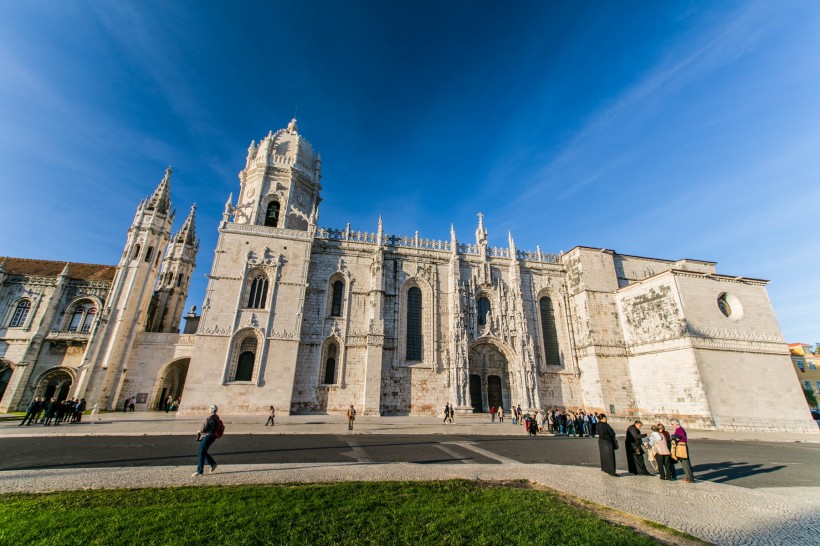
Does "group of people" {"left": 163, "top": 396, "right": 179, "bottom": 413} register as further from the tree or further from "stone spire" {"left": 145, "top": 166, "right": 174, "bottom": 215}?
the tree

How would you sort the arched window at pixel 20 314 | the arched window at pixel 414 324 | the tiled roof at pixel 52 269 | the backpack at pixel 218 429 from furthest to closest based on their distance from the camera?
the tiled roof at pixel 52 269, the arched window at pixel 20 314, the arched window at pixel 414 324, the backpack at pixel 218 429

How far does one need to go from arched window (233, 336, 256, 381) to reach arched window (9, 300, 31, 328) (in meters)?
19.0

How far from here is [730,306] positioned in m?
24.2

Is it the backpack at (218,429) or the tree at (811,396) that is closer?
the backpack at (218,429)

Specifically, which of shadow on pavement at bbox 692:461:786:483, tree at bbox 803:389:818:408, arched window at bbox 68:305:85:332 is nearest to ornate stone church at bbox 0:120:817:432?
arched window at bbox 68:305:85:332

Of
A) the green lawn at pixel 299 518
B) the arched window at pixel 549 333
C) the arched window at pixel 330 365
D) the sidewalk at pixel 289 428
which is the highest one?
the arched window at pixel 549 333

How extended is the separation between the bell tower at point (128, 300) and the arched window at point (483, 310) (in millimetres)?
25217

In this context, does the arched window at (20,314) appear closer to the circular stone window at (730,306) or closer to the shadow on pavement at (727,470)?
the shadow on pavement at (727,470)

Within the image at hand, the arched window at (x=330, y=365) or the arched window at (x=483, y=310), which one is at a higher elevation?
the arched window at (x=483, y=310)

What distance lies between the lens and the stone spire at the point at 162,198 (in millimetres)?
28777

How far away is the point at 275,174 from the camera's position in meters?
28.2

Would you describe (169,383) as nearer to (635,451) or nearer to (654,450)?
(635,451)

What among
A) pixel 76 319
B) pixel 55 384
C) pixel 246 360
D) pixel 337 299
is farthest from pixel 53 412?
pixel 337 299

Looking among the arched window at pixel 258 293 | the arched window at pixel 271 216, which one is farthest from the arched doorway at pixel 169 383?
the arched window at pixel 271 216
